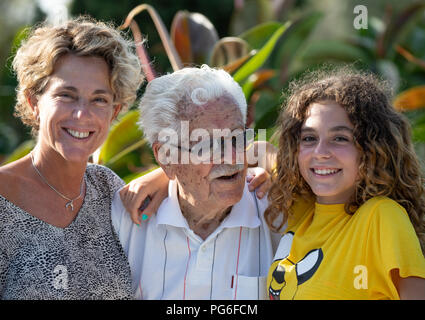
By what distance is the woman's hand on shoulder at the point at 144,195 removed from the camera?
2424mm

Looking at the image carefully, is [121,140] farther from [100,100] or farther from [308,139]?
[308,139]

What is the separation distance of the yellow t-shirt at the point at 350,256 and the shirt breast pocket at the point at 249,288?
115 millimetres

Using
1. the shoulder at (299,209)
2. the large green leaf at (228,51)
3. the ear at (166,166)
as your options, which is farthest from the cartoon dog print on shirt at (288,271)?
the large green leaf at (228,51)

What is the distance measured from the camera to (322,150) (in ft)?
6.76

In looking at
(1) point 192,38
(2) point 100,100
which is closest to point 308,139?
(2) point 100,100

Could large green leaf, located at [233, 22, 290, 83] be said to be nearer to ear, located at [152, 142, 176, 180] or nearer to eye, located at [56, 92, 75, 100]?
ear, located at [152, 142, 176, 180]

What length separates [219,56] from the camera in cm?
414

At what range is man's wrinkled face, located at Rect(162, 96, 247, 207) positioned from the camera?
7.61ft

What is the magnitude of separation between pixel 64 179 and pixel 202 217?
2.02 feet

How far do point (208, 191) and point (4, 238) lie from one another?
83cm

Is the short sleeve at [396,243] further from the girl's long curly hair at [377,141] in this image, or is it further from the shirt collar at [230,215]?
the shirt collar at [230,215]

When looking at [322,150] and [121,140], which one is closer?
[322,150]

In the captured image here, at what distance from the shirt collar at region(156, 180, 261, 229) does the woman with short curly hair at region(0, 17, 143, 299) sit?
0.24m

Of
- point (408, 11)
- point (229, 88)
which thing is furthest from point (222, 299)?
point (408, 11)
